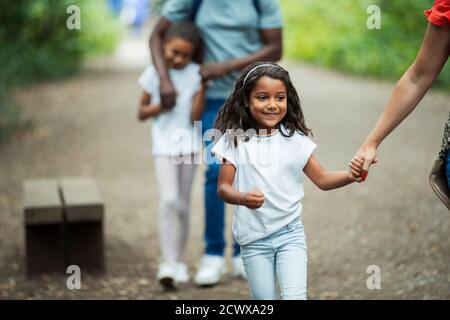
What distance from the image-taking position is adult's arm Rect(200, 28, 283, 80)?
470 centimetres

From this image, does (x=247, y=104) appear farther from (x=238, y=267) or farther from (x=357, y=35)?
(x=357, y=35)

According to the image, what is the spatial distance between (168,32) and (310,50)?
51.0ft

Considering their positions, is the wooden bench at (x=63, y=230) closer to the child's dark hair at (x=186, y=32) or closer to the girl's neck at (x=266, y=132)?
the child's dark hair at (x=186, y=32)

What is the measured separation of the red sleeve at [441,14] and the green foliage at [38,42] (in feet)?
30.5

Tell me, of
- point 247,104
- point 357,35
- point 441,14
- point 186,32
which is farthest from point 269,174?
point 357,35

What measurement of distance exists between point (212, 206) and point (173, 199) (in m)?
0.30

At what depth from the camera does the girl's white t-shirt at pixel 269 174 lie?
3314mm

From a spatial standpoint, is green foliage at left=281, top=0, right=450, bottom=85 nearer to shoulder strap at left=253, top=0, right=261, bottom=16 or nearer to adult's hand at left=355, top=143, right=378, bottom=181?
shoulder strap at left=253, top=0, right=261, bottom=16

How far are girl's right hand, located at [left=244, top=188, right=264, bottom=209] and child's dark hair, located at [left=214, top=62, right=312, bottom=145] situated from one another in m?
0.34

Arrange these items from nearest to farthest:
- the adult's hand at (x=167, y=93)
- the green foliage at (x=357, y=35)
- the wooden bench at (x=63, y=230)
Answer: the adult's hand at (x=167, y=93) < the wooden bench at (x=63, y=230) < the green foliage at (x=357, y=35)

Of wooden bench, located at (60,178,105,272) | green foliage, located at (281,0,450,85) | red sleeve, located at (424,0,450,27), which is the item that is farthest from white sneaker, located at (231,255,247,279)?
green foliage, located at (281,0,450,85)

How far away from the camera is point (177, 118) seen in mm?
4797

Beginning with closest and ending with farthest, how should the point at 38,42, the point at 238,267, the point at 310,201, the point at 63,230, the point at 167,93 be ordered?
the point at 167,93, the point at 238,267, the point at 63,230, the point at 310,201, the point at 38,42

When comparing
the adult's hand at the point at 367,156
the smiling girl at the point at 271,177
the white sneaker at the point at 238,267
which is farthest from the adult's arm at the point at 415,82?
the white sneaker at the point at 238,267
